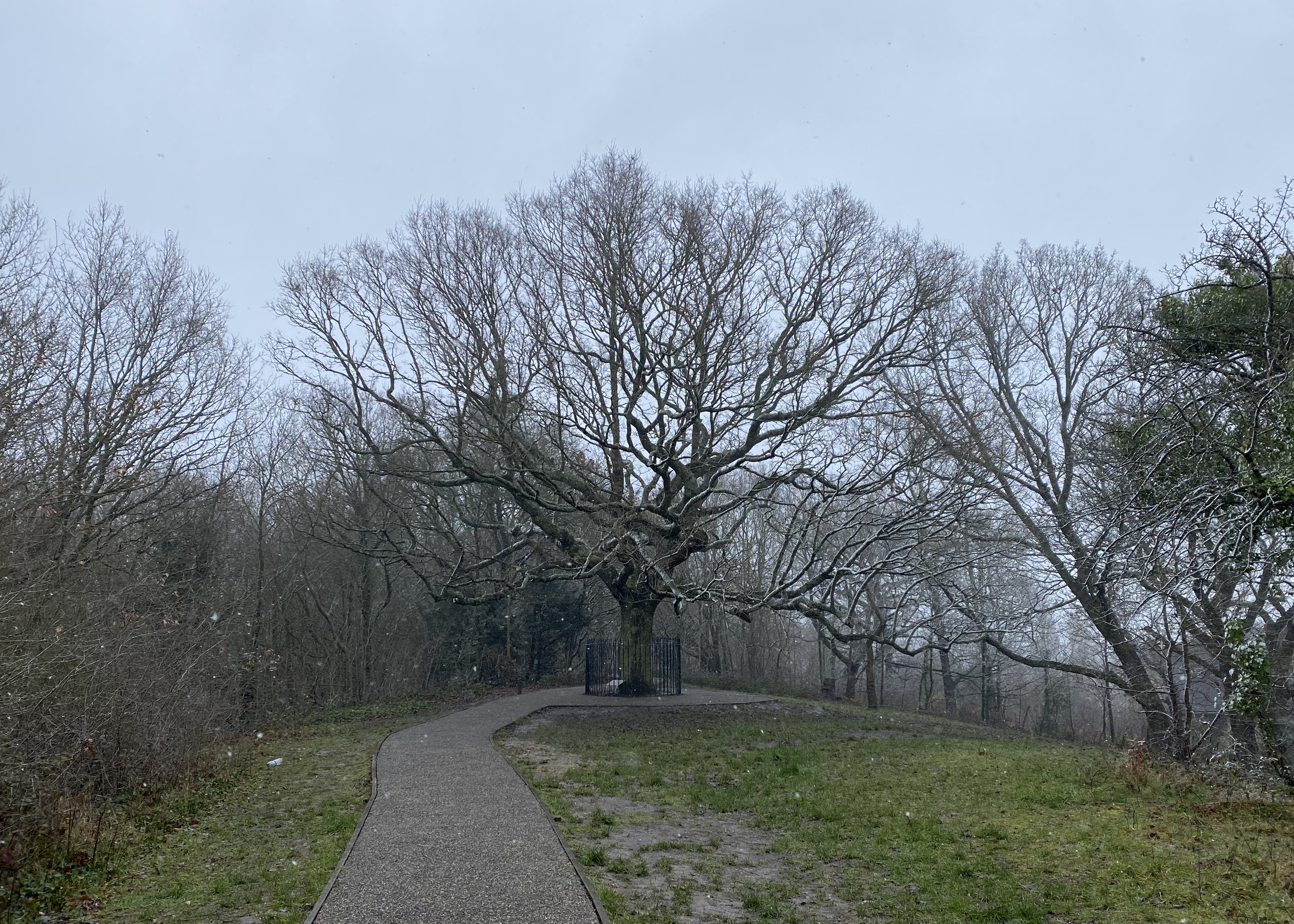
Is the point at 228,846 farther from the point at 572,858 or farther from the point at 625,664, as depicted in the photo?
the point at 625,664

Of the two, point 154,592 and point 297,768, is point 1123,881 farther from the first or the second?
point 154,592

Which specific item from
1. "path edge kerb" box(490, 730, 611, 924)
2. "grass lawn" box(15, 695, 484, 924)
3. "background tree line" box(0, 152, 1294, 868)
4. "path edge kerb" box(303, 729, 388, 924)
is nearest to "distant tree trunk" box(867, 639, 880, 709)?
"background tree line" box(0, 152, 1294, 868)

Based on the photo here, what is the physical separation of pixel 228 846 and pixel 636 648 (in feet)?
45.2

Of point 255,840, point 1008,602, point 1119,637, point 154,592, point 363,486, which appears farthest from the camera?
point 363,486

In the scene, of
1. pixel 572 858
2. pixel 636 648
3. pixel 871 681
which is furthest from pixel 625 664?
pixel 572 858

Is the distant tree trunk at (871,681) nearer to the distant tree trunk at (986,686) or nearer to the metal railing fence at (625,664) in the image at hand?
the distant tree trunk at (986,686)

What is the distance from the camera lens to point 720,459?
744 inches

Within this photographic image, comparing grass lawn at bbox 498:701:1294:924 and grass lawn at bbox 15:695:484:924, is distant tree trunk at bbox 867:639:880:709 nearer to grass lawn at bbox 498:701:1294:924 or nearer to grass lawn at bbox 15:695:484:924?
grass lawn at bbox 498:701:1294:924

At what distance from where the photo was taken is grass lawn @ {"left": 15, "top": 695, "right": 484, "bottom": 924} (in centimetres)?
620

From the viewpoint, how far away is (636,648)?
21.2 meters

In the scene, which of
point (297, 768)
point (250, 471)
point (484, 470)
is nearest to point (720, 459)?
point (484, 470)

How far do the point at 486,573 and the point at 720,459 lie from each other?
11.6 metres

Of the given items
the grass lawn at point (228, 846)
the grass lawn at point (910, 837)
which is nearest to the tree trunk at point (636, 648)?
the grass lawn at point (910, 837)

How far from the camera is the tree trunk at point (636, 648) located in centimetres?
2092
